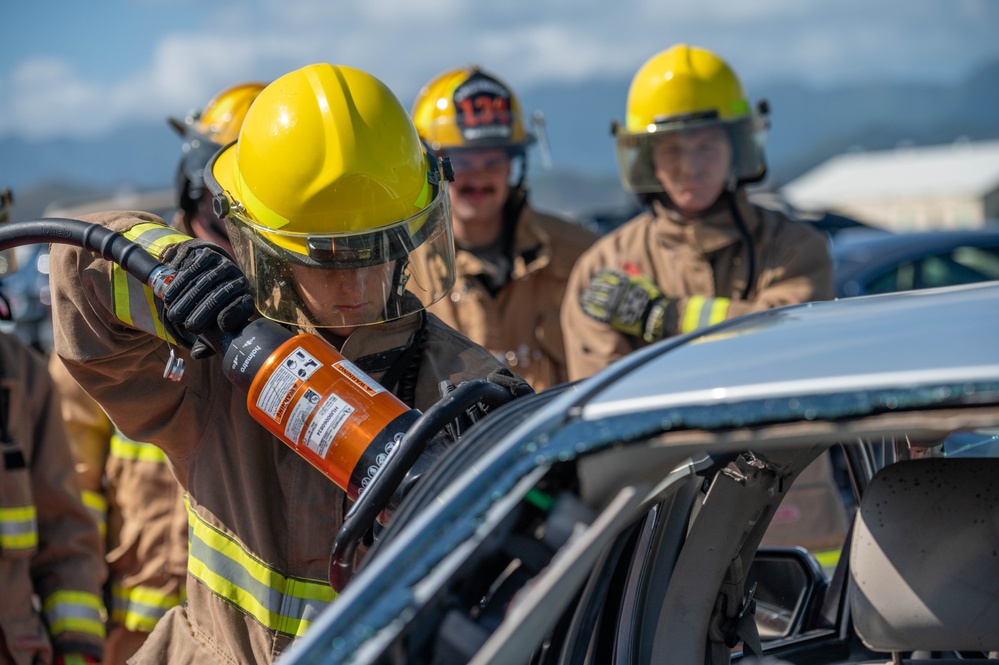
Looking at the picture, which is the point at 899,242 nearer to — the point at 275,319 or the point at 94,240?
the point at 275,319

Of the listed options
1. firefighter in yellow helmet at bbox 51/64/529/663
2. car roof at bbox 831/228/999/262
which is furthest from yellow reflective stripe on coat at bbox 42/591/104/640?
car roof at bbox 831/228/999/262

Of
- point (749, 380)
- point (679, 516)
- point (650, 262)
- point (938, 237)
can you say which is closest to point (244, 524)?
point (679, 516)

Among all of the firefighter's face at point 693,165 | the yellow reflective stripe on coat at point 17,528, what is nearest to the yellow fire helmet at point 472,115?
the firefighter's face at point 693,165

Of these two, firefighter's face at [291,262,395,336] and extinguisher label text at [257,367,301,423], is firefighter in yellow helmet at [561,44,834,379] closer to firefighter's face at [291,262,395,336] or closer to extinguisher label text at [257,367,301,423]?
firefighter's face at [291,262,395,336]

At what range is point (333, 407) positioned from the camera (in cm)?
178

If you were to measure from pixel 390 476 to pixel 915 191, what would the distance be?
2921cm

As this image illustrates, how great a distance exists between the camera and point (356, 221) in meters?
2.04

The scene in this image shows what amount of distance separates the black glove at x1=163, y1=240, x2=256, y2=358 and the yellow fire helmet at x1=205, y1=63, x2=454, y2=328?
14 centimetres

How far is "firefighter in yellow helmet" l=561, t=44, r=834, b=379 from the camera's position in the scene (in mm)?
3629

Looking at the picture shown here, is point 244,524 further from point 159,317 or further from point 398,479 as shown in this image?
point 398,479

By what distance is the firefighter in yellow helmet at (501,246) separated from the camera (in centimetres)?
419

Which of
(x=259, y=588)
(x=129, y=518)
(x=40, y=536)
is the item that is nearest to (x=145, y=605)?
(x=129, y=518)

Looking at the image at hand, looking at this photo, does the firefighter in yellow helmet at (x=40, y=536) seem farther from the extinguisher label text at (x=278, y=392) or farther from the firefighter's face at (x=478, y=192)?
the firefighter's face at (x=478, y=192)

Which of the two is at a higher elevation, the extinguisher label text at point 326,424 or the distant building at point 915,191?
the extinguisher label text at point 326,424
